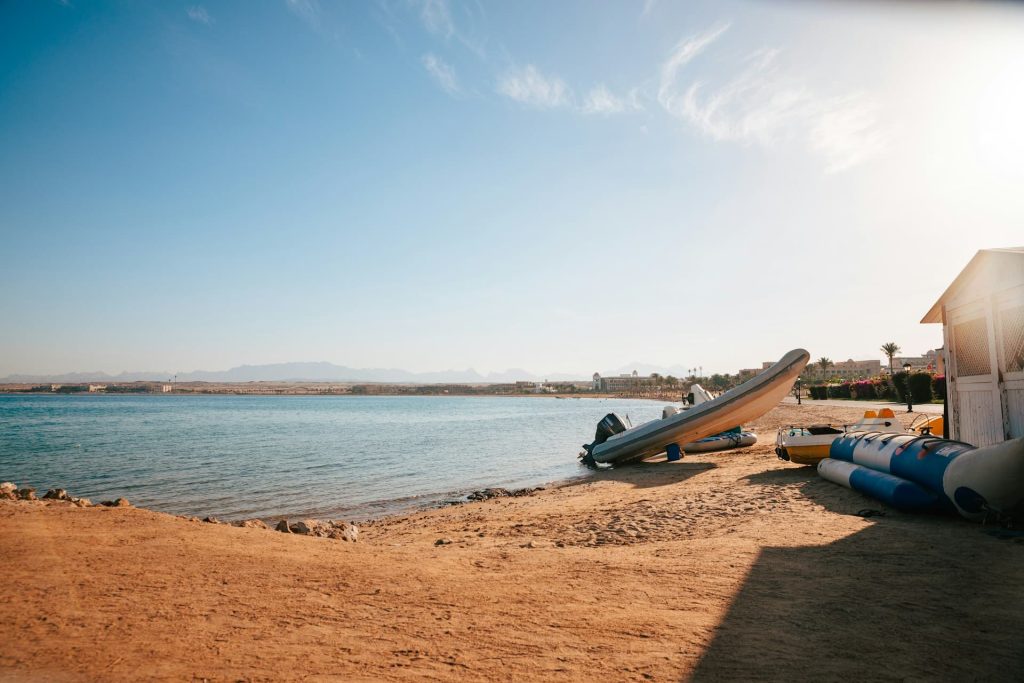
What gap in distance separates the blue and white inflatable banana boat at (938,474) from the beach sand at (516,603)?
274mm

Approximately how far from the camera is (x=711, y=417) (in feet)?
51.9

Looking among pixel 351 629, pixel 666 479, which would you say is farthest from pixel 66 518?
pixel 666 479

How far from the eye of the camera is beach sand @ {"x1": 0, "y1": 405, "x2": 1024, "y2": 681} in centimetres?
354

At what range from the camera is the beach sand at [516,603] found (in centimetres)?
354

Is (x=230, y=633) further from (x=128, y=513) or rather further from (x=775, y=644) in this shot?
(x=128, y=513)

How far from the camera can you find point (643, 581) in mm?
5234

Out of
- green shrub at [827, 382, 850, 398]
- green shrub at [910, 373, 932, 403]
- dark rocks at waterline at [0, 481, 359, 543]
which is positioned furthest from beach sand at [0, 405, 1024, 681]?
green shrub at [827, 382, 850, 398]

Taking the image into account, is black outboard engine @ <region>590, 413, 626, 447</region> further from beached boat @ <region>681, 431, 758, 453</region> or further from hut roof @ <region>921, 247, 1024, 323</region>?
hut roof @ <region>921, 247, 1024, 323</region>

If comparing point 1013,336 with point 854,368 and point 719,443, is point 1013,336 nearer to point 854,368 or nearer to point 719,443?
point 719,443

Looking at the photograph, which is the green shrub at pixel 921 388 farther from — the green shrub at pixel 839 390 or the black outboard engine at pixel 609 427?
the black outboard engine at pixel 609 427

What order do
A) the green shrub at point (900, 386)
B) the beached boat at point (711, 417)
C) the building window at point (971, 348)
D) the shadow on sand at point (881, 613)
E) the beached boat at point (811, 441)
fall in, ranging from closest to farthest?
the shadow on sand at point (881, 613) → the building window at point (971, 348) → the beached boat at point (811, 441) → the beached boat at point (711, 417) → the green shrub at point (900, 386)

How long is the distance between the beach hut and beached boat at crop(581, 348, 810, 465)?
5.01m

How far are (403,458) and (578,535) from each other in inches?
694

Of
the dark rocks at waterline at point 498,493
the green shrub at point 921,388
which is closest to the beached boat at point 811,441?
the dark rocks at waterline at point 498,493
